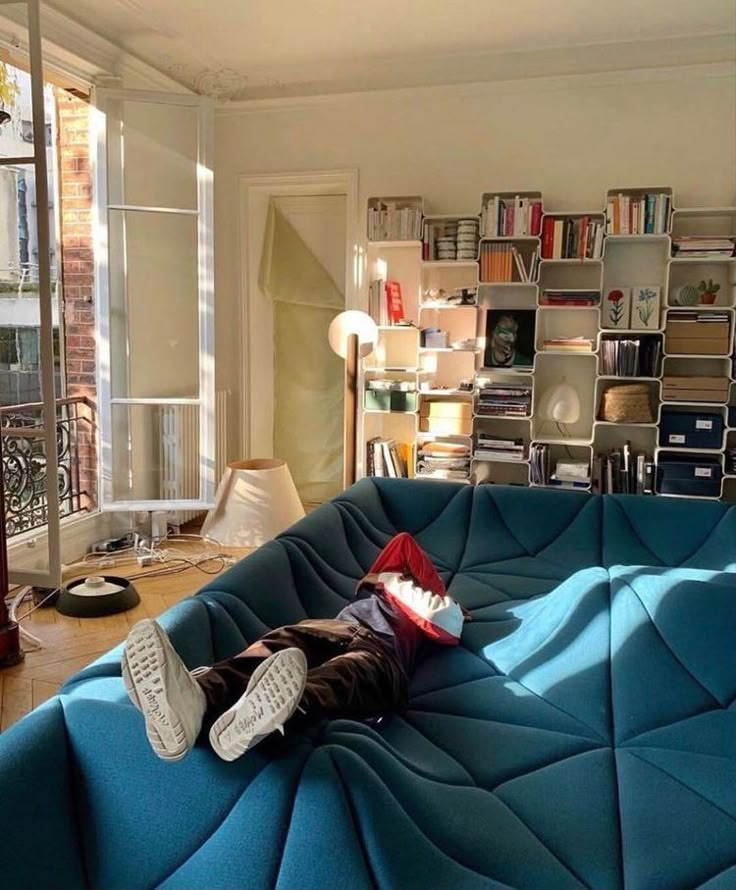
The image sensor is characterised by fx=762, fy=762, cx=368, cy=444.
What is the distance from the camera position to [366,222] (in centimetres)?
487

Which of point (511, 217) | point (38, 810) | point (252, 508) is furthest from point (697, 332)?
point (38, 810)

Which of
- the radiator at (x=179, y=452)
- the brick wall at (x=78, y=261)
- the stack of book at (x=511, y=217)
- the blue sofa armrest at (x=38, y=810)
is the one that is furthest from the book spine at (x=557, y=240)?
the blue sofa armrest at (x=38, y=810)

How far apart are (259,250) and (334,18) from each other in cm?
173

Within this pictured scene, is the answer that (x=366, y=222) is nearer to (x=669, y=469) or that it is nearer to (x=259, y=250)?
(x=259, y=250)

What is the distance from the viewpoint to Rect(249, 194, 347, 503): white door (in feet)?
17.7

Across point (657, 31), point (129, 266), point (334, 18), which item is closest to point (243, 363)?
point (129, 266)

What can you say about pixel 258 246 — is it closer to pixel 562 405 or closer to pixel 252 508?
pixel 252 508

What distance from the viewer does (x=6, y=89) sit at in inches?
131

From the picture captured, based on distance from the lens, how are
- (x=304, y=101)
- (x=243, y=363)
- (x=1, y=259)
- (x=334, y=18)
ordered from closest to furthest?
1. (x=1, y=259)
2. (x=334, y=18)
3. (x=304, y=101)
4. (x=243, y=363)

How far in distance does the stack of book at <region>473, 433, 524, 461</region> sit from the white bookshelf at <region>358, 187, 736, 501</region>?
4 centimetres

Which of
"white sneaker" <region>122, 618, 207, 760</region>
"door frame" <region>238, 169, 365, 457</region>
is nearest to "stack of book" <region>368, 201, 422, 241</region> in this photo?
"door frame" <region>238, 169, 365, 457</region>

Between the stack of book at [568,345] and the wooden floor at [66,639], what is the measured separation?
2.36 metres

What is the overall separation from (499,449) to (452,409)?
1.25ft

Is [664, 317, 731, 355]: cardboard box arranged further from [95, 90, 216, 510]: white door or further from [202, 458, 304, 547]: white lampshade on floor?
[95, 90, 216, 510]: white door
